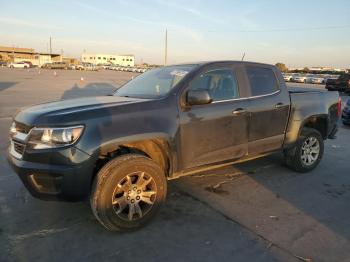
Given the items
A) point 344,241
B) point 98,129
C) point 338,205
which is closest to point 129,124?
point 98,129

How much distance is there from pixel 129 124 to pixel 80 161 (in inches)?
24.7

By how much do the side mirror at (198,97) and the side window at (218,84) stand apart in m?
0.24

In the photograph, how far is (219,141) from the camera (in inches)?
175

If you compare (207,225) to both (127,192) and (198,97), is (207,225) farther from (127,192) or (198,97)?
(198,97)

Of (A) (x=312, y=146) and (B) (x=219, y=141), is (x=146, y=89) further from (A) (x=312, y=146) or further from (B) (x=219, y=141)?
(A) (x=312, y=146)

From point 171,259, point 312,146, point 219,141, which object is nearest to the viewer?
point 171,259

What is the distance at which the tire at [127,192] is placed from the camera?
11.4 feet

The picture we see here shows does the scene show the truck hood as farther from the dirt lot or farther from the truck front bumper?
the dirt lot

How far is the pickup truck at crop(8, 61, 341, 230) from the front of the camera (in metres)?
3.41

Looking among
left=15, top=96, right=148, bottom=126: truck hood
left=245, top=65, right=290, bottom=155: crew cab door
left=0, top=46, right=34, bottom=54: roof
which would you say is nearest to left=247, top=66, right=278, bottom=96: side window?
left=245, top=65, right=290, bottom=155: crew cab door

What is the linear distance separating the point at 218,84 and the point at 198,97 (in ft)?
2.31

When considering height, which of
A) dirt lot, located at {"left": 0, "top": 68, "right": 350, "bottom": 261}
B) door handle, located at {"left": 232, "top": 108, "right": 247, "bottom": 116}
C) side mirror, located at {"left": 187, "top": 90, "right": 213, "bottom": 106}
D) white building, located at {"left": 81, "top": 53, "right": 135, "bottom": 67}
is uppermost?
white building, located at {"left": 81, "top": 53, "right": 135, "bottom": 67}

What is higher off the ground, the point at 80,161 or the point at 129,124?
the point at 129,124

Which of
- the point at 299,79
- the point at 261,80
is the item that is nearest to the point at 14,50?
the point at 299,79
